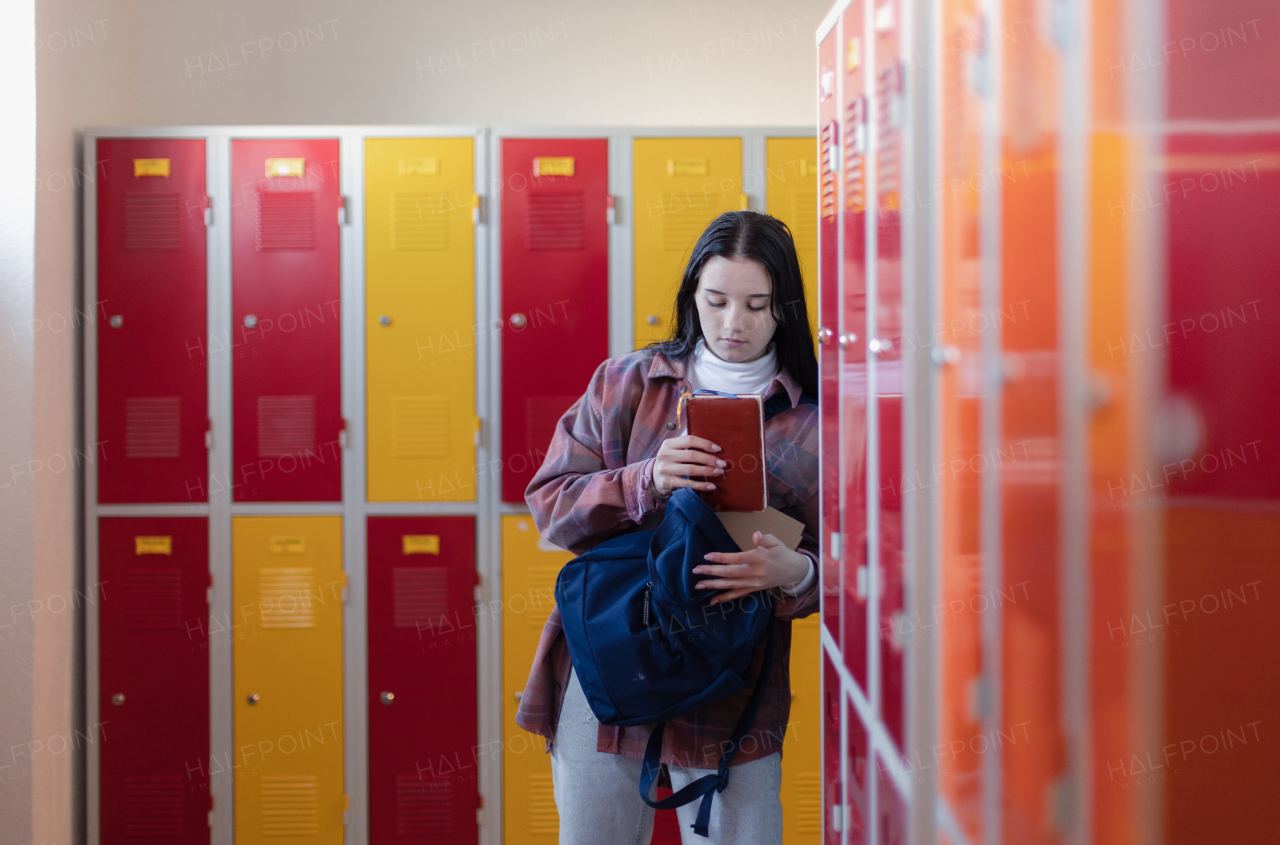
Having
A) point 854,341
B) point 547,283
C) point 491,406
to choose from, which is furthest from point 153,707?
point 854,341

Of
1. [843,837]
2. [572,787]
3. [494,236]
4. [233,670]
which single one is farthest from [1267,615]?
[233,670]

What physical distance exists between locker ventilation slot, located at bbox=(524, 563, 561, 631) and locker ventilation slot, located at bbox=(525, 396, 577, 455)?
1.04ft

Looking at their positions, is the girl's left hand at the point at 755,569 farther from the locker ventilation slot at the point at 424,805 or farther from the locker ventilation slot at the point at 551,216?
the locker ventilation slot at the point at 424,805

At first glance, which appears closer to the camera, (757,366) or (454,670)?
(757,366)

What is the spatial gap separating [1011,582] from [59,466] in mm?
2496

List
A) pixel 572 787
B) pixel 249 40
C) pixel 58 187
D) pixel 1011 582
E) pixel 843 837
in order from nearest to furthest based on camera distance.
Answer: pixel 1011 582 → pixel 843 837 → pixel 572 787 → pixel 58 187 → pixel 249 40

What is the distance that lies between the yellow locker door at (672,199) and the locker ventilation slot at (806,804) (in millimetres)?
1294

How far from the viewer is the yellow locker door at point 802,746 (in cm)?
248

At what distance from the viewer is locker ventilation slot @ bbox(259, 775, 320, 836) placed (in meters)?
2.48

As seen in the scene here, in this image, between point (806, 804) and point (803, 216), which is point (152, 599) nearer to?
point (806, 804)

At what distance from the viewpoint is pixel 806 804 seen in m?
2.49

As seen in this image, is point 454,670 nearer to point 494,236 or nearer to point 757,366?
point 494,236

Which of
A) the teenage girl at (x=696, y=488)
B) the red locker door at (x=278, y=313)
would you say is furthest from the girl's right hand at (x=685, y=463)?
the red locker door at (x=278, y=313)

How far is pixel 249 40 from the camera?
9.90ft
